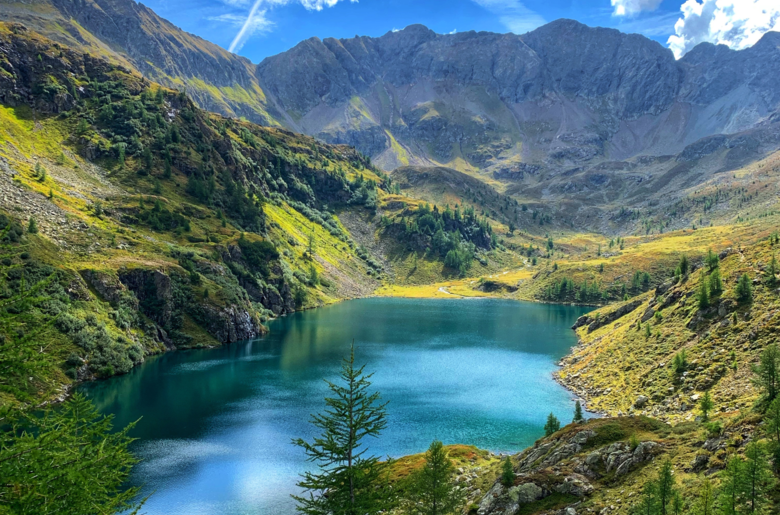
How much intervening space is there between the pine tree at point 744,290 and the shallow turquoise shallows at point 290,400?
1066 inches

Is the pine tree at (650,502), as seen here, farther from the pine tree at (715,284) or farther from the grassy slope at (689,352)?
the pine tree at (715,284)

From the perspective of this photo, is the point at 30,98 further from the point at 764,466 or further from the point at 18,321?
the point at 764,466

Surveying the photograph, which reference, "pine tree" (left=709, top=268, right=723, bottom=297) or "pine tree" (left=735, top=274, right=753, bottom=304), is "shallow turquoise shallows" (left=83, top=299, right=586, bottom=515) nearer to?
"pine tree" (left=709, top=268, right=723, bottom=297)

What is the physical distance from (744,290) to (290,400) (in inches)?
2596

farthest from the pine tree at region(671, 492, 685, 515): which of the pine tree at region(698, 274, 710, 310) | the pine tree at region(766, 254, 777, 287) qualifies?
the pine tree at region(698, 274, 710, 310)

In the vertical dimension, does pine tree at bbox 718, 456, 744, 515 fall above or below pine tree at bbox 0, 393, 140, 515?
below

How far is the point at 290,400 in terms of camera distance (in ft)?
253

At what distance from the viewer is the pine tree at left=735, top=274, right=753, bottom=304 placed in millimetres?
62250

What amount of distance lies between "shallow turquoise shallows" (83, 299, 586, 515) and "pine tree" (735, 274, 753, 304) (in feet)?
88.8

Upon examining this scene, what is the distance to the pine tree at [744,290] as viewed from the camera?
6225cm

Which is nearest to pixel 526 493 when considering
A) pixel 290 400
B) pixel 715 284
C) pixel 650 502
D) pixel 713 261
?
pixel 650 502

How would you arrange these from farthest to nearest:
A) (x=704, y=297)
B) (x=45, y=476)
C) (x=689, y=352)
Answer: (x=704, y=297), (x=689, y=352), (x=45, y=476)

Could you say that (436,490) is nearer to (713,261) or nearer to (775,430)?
(775,430)

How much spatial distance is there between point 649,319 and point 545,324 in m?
67.2
